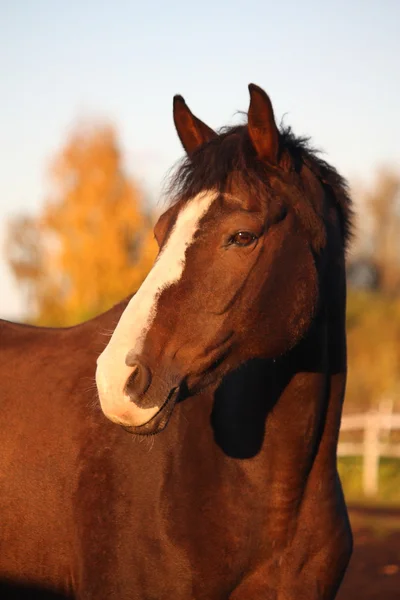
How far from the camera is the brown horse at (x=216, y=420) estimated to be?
3.11 meters

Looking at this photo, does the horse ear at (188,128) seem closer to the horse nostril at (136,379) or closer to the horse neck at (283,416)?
the horse neck at (283,416)

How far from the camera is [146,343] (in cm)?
295

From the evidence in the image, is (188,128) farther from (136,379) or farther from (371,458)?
(371,458)

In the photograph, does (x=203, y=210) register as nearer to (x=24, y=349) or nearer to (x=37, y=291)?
(x=24, y=349)

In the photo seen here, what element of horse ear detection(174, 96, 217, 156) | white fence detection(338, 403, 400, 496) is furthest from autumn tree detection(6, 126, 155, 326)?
horse ear detection(174, 96, 217, 156)

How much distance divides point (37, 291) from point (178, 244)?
28614 mm

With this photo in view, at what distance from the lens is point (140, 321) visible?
2971mm

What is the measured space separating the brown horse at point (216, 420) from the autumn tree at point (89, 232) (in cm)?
2243

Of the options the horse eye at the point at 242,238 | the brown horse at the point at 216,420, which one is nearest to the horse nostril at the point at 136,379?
the brown horse at the point at 216,420

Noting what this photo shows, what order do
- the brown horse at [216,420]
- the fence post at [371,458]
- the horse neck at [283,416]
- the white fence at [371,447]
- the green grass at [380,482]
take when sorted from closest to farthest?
1. the brown horse at [216,420]
2. the horse neck at [283,416]
3. the green grass at [380,482]
4. the fence post at [371,458]
5. the white fence at [371,447]

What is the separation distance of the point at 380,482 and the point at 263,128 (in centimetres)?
1485

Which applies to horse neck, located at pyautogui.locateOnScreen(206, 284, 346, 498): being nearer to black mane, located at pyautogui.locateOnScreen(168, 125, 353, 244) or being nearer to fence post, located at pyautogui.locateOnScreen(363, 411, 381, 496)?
black mane, located at pyautogui.locateOnScreen(168, 125, 353, 244)

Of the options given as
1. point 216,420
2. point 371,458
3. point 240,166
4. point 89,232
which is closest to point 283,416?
point 216,420

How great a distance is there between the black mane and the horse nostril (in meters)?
0.74
